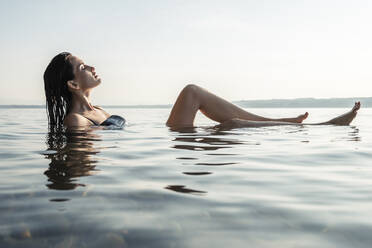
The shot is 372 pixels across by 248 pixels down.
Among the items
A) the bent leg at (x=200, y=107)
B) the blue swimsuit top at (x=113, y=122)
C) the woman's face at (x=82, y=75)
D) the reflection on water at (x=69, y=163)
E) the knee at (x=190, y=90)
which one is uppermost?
the woman's face at (x=82, y=75)

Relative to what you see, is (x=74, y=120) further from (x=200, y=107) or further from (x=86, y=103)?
(x=200, y=107)

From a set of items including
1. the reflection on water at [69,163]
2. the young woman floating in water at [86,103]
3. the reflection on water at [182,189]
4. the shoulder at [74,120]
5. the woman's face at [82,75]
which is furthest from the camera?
the woman's face at [82,75]

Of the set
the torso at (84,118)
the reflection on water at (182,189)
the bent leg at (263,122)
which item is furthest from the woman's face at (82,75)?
the reflection on water at (182,189)

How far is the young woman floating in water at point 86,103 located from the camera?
5113 mm

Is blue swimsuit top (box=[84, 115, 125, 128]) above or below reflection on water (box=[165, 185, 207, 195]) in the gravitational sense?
above

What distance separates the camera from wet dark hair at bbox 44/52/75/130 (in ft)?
17.0

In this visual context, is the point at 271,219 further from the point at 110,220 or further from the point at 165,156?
the point at 165,156

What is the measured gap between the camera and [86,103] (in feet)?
17.9

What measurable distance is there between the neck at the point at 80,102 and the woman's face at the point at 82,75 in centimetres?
13

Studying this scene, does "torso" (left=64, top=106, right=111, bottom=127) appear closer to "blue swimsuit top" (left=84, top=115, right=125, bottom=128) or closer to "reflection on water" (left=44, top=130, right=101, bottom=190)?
"blue swimsuit top" (left=84, top=115, right=125, bottom=128)

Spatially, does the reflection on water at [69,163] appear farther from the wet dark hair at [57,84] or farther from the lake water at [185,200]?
the wet dark hair at [57,84]

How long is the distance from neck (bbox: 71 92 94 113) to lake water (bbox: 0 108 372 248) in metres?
2.74

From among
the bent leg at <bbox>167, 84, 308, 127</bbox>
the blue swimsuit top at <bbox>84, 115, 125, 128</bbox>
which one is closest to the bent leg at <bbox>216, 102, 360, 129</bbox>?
the bent leg at <bbox>167, 84, 308, 127</bbox>


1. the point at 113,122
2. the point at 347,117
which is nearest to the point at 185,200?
the point at 113,122
